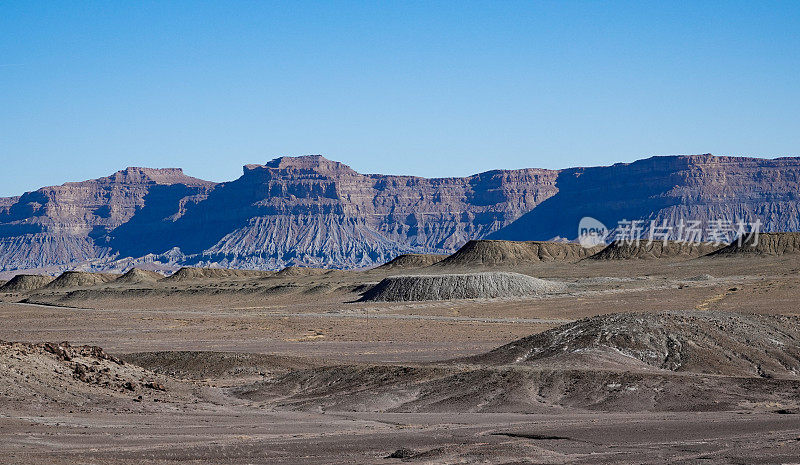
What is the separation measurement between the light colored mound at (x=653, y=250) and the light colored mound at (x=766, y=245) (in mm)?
13912

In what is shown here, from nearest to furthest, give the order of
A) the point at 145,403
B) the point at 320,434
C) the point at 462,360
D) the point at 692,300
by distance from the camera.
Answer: the point at 320,434
the point at 145,403
the point at 462,360
the point at 692,300

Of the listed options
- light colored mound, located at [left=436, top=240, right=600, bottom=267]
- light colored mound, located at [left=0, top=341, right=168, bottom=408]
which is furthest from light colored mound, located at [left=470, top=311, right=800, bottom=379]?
light colored mound, located at [left=436, top=240, right=600, bottom=267]

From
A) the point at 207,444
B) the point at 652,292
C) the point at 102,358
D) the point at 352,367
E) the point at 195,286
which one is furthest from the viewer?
the point at 195,286

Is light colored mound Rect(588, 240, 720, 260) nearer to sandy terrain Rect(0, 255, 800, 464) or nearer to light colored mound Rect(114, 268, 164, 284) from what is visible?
light colored mound Rect(114, 268, 164, 284)

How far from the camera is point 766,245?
158 meters

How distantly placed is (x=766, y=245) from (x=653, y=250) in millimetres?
23873

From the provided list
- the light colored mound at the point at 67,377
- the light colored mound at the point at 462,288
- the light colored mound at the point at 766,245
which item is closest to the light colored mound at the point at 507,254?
the light colored mound at the point at 766,245

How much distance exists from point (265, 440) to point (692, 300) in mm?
76114

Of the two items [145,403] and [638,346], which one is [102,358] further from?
[638,346]

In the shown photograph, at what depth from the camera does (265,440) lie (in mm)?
26203

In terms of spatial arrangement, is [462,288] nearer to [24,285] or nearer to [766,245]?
[766,245]

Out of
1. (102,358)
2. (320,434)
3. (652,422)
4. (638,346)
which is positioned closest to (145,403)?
(102,358)

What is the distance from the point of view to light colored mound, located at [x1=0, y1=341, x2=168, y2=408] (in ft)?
103

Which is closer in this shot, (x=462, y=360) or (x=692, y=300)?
(x=462, y=360)
